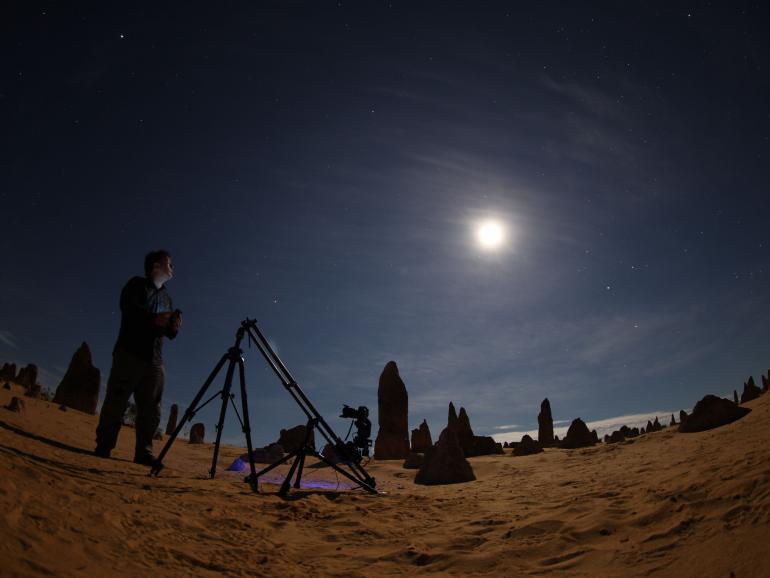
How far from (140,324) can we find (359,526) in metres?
4.33

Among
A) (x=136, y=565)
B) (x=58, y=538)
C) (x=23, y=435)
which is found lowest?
(x=136, y=565)

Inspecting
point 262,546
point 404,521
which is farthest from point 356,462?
point 262,546

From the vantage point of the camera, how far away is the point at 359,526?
520cm

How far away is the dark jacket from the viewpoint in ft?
20.5

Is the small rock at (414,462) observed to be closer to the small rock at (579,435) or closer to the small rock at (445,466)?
the small rock at (445,466)

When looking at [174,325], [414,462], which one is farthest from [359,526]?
[414,462]

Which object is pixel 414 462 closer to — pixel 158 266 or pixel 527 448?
pixel 527 448

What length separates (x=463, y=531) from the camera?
16.7ft

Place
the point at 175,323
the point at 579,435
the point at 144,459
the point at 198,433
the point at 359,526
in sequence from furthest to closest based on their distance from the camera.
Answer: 1. the point at 198,433
2. the point at 579,435
3. the point at 175,323
4. the point at 144,459
5. the point at 359,526

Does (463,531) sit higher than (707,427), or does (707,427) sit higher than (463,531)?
(707,427)

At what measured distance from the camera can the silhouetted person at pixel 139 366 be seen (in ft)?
20.0

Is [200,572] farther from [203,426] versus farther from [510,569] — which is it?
[203,426]

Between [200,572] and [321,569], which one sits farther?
[321,569]

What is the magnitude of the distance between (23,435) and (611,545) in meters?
7.14
